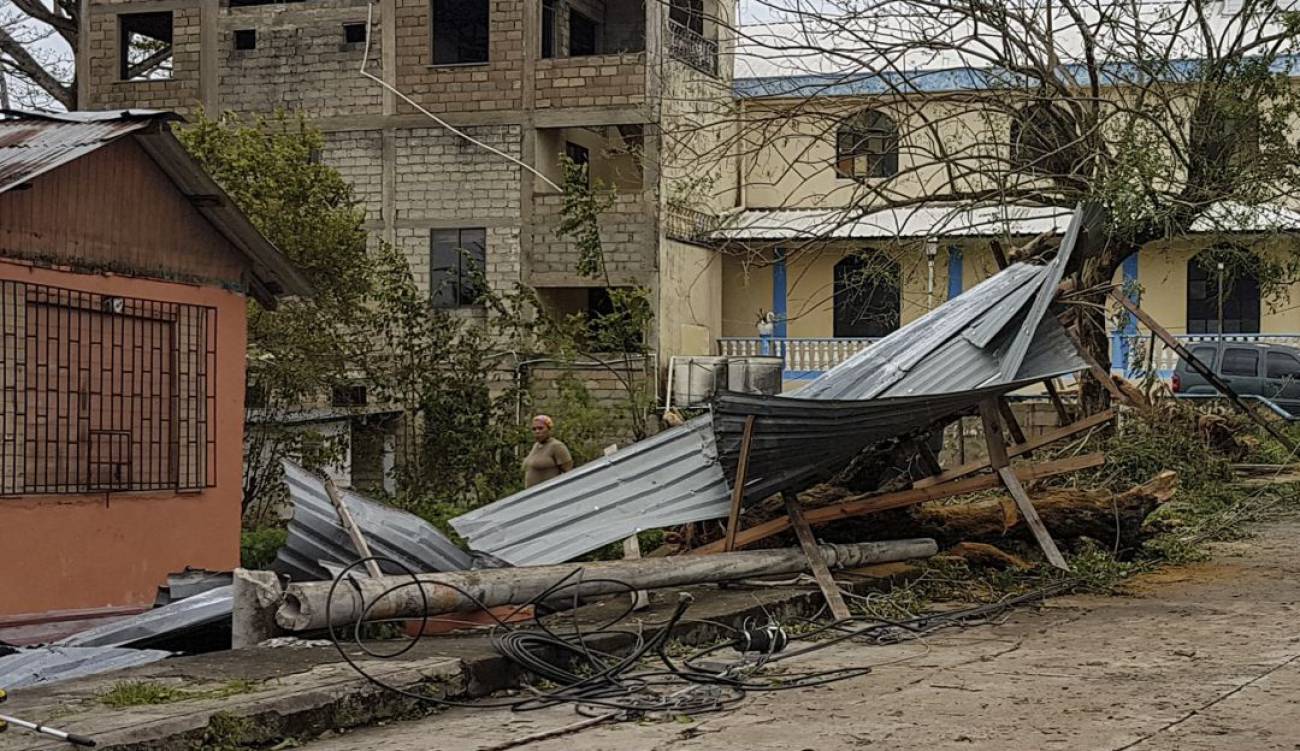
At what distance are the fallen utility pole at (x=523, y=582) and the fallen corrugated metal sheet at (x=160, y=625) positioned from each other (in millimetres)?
862

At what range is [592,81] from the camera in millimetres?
30281

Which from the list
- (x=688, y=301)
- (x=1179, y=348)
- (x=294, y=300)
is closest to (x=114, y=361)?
(x=1179, y=348)

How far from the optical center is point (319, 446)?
20.1m

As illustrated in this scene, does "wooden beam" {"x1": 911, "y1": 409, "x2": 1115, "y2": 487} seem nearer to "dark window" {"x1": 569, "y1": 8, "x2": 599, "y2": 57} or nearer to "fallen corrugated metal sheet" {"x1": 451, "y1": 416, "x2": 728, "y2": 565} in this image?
"fallen corrugated metal sheet" {"x1": 451, "y1": 416, "x2": 728, "y2": 565}

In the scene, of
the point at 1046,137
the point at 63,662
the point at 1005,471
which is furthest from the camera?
the point at 1046,137

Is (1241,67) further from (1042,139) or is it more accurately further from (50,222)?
(50,222)

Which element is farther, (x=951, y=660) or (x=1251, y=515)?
(x=1251, y=515)

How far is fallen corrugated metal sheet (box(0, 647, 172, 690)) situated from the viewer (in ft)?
27.4

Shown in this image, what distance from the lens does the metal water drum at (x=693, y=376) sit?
1209 inches

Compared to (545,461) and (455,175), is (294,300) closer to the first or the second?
(545,461)

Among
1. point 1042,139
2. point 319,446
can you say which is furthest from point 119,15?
point 1042,139

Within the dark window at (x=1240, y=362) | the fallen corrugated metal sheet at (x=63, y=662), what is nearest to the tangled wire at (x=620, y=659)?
the fallen corrugated metal sheet at (x=63, y=662)

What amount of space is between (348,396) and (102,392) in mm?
11593

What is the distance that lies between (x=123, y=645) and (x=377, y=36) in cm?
2407
